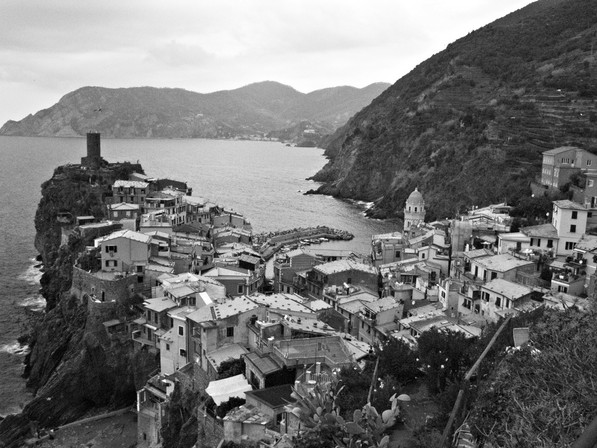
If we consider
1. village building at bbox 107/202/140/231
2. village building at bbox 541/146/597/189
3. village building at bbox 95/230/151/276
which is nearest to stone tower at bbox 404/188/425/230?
village building at bbox 541/146/597/189

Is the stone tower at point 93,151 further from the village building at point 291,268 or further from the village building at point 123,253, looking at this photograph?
the village building at point 291,268

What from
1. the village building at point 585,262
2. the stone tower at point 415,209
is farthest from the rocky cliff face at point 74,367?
the stone tower at point 415,209

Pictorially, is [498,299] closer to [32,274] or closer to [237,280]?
[237,280]

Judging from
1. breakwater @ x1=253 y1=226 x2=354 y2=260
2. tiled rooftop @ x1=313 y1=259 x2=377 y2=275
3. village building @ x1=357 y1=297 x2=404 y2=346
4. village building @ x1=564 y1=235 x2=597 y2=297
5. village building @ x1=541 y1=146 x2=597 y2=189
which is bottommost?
breakwater @ x1=253 y1=226 x2=354 y2=260

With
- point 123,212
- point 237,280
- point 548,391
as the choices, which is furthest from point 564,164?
point 548,391

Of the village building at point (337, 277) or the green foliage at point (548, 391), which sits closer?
the green foliage at point (548, 391)

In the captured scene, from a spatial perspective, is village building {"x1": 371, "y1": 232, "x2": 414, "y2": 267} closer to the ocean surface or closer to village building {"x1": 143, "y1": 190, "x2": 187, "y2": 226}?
the ocean surface
